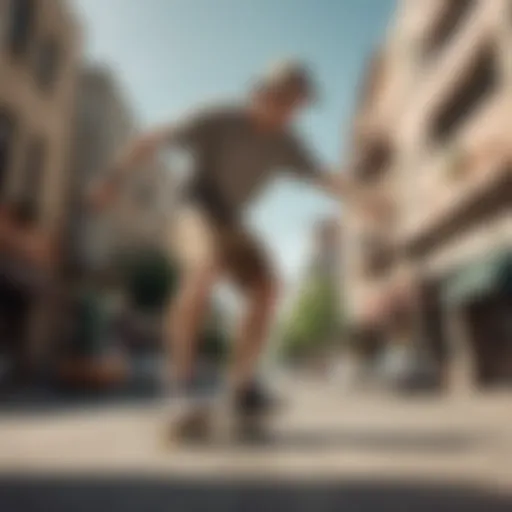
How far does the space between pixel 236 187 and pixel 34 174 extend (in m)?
11.0

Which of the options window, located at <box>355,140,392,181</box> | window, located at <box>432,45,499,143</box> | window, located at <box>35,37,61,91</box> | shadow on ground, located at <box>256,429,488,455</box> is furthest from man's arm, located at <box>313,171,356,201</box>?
window, located at <box>355,140,392,181</box>

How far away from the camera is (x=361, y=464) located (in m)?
1.55

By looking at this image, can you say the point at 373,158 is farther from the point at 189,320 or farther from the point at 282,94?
the point at 189,320

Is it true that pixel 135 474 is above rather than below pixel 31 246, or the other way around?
below

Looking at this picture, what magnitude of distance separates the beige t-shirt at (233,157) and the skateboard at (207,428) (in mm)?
787

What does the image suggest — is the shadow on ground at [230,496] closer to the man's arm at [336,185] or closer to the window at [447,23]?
the man's arm at [336,185]

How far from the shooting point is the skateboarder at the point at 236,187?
2.19 m

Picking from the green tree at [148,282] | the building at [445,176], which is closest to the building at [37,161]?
the green tree at [148,282]

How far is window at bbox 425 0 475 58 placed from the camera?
11391 mm

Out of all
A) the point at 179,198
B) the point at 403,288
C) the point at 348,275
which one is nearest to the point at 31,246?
the point at 403,288

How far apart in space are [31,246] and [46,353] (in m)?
2.67

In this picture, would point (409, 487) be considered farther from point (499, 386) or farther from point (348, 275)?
point (348, 275)

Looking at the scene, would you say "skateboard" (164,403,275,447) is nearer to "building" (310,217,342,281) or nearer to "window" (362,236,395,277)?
"window" (362,236,395,277)

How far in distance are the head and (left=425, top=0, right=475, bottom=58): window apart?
10042 millimetres
